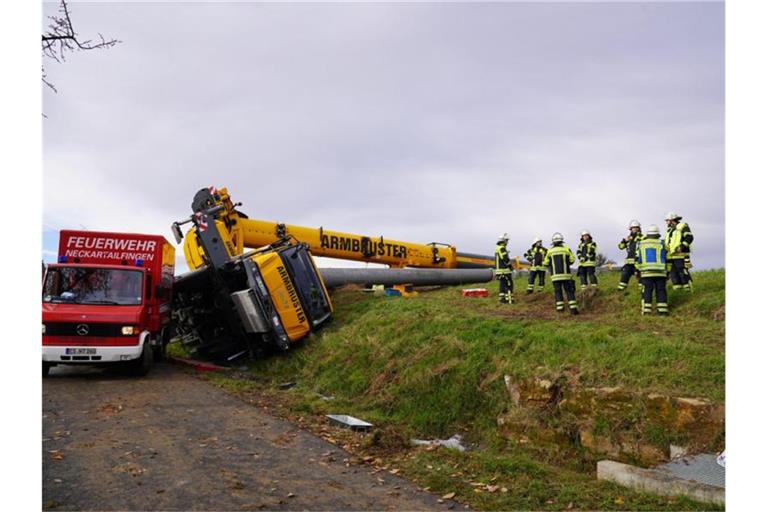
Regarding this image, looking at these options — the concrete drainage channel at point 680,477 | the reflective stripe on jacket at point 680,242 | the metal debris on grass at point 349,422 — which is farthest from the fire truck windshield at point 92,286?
the reflective stripe on jacket at point 680,242

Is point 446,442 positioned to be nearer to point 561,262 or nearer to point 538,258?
point 561,262

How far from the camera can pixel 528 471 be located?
21.9 feet

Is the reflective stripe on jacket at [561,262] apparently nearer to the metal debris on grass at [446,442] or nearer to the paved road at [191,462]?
the metal debris on grass at [446,442]

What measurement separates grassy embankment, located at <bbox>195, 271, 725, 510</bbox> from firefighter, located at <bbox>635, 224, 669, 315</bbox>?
0.29 meters

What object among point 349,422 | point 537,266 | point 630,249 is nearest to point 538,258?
point 537,266

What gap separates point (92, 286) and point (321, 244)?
7891mm

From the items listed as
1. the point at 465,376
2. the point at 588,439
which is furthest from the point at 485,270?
the point at 588,439

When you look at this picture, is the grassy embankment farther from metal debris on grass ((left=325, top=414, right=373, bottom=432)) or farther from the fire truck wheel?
the fire truck wheel

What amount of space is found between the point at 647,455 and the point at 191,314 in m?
11.9

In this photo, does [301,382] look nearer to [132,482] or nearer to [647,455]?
[132,482]

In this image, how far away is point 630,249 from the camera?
47.8ft

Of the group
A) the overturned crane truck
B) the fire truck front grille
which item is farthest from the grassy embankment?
the fire truck front grille

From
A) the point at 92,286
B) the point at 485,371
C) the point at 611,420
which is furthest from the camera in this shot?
the point at 92,286

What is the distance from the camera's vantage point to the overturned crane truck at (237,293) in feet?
43.5
